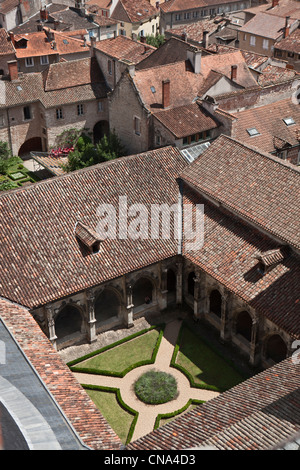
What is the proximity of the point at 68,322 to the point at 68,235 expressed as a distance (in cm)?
852

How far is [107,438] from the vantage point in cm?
3306

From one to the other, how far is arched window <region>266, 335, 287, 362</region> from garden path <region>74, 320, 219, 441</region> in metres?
5.61

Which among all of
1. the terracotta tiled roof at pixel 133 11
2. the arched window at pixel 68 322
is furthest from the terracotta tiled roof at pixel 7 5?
the arched window at pixel 68 322

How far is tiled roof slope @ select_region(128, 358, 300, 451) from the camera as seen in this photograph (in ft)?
103

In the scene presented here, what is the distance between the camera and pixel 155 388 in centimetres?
4653

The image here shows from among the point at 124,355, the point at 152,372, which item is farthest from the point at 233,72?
the point at 152,372

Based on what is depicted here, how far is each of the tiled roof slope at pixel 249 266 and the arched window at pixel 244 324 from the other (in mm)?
5153

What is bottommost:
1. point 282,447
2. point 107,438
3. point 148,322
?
point 148,322

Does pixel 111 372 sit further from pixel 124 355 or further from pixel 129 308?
pixel 129 308

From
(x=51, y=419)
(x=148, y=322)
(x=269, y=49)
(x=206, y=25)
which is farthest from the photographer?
(x=206, y=25)

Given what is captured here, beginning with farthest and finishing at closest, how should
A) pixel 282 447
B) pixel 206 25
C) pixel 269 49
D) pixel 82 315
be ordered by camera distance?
pixel 206 25 < pixel 269 49 < pixel 82 315 < pixel 282 447

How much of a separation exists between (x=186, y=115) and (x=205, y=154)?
8.60 m
